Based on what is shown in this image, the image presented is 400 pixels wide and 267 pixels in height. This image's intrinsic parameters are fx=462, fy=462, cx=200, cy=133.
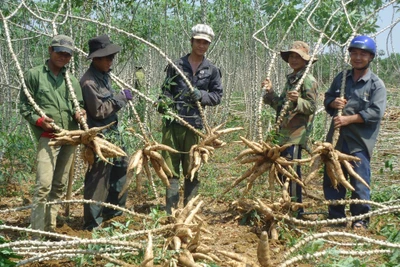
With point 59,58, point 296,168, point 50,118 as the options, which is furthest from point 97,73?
point 296,168

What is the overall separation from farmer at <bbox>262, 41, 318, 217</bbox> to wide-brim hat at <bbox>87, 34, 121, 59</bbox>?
1237mm

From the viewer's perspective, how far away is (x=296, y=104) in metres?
3.77

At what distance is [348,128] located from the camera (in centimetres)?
369

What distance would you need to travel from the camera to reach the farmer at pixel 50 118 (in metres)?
3.24

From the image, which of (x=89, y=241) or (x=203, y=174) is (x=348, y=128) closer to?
(x=89, y=241)

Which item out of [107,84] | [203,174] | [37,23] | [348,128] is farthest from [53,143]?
[37,23]

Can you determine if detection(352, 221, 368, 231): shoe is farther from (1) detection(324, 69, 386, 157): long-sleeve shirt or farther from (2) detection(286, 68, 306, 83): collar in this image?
(2) detection(286, 68, 306, 83): collar

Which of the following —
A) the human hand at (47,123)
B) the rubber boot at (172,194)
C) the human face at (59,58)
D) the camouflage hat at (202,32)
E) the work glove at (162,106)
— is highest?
the camouflage hat at (202,32)

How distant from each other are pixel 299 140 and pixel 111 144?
5.06 feet

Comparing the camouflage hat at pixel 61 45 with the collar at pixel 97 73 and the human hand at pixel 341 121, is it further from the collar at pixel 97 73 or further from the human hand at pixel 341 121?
the human hand at pixel 341 121

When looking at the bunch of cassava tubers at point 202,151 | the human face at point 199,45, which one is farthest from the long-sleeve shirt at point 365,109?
the human face at point 199,45

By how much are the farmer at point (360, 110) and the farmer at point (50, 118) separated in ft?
6.66

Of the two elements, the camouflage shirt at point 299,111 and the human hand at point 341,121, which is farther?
the camouflage shirt at point 299,111

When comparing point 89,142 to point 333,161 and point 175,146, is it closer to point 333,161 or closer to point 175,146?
point 175,146
